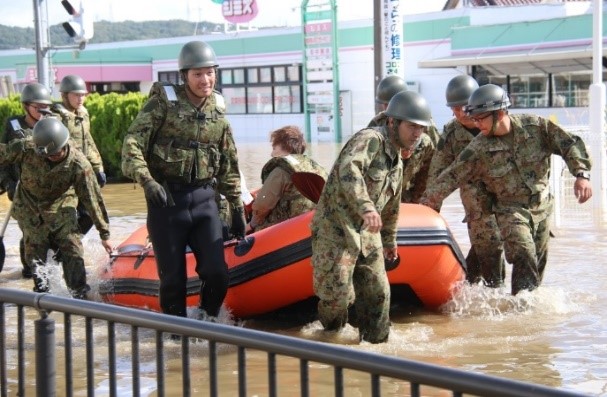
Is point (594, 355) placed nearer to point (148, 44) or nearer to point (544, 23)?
point (544, 23)

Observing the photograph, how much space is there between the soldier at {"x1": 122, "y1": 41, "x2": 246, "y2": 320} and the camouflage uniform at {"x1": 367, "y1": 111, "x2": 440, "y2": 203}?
1.28m

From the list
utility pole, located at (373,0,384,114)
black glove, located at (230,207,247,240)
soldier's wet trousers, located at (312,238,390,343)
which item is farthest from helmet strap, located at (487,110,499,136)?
utility pole, located at (373,0,384,114)

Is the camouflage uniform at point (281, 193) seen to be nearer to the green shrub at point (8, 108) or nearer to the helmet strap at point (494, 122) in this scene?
the helmet strap at point (494, 122)

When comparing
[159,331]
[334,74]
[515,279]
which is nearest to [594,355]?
[515,279]

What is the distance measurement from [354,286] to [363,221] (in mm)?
556

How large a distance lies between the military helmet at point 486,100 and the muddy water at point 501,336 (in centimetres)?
126

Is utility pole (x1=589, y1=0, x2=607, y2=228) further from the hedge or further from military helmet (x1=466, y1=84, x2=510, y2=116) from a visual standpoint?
the hedge

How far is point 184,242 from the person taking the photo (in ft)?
22.2

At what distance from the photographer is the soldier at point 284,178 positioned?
756 centimetres

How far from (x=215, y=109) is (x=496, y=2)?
116ft

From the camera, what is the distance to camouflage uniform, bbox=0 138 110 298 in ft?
26.8

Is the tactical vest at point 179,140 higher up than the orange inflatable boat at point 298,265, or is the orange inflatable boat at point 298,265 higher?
the tactical vest at point 179,140

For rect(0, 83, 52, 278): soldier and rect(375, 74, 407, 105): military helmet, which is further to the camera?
rect(0, 83, 52, 278): soldier

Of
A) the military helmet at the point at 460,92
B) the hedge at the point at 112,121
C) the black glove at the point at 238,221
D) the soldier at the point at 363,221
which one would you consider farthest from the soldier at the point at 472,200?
the hedge at the point at 112,121
